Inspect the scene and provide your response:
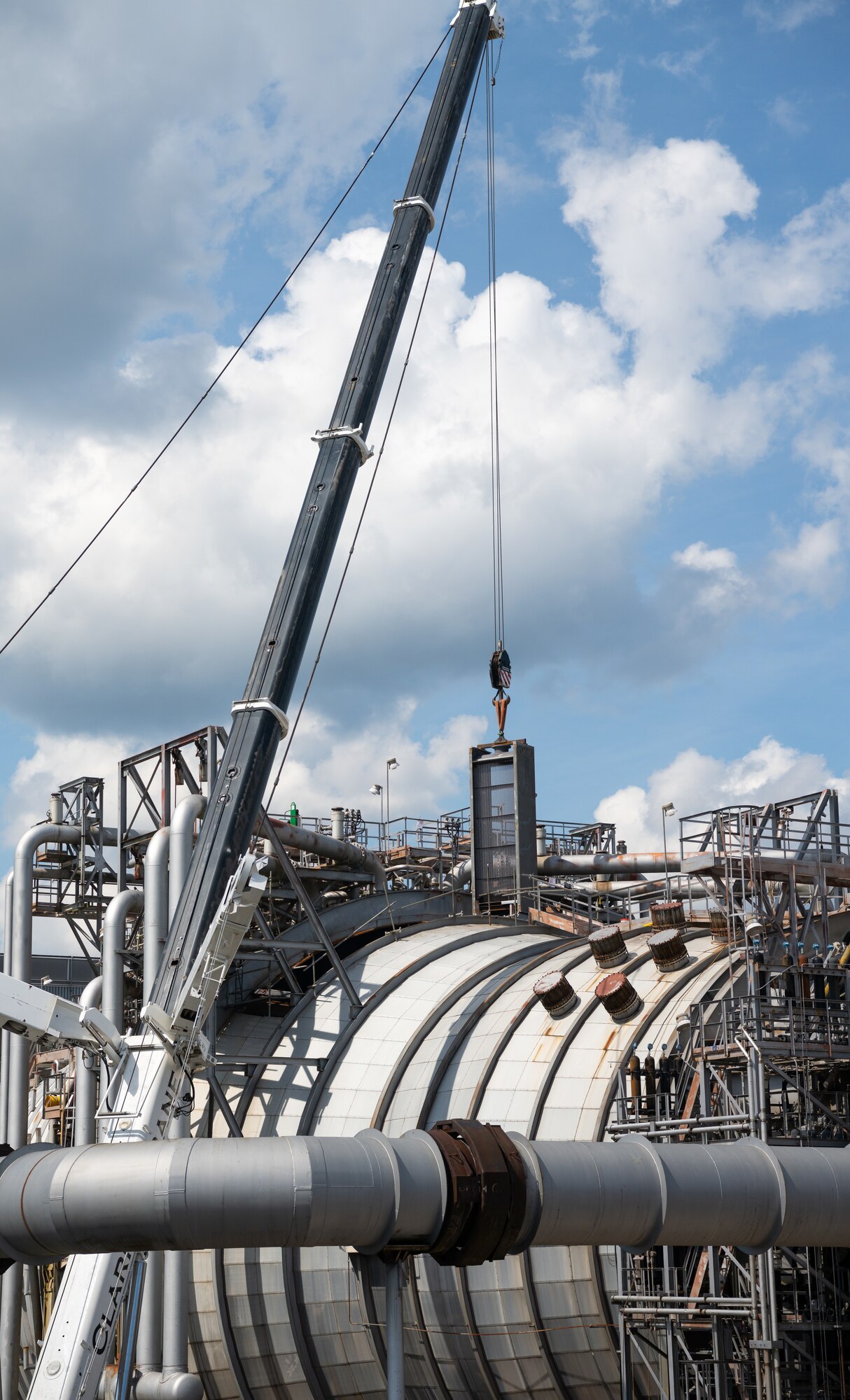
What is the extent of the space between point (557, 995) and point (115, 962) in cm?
1146

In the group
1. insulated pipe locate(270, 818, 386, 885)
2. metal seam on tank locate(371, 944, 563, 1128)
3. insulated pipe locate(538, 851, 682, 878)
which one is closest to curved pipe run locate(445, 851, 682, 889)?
insulated pipe locate(538, 851, 682, 878)

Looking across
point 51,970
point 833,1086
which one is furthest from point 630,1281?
point 51,970

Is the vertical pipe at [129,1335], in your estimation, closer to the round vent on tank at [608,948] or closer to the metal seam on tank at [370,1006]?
the metal seam on tank at [370,1006]

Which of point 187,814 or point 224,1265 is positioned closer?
point 224,1265

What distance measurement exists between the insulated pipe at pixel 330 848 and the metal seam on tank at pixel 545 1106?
10.6m

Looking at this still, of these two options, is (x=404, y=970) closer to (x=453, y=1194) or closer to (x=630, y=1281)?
(x=630, y=1281)

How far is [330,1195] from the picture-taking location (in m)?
16.7

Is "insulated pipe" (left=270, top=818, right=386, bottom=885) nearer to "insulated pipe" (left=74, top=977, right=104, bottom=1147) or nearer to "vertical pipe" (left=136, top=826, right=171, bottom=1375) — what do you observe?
"vertical pipe" (left=136, top=826, right=171, bottom=1375)

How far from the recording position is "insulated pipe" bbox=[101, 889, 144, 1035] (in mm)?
35562

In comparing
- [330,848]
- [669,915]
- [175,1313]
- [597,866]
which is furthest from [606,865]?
[175,1313]

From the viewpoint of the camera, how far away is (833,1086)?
2705 cm

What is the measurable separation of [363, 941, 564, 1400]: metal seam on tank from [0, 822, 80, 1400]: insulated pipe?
32.0ft

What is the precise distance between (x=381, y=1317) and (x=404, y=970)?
852 centimetres

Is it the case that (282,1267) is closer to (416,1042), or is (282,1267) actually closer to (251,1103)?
(251,1103)
